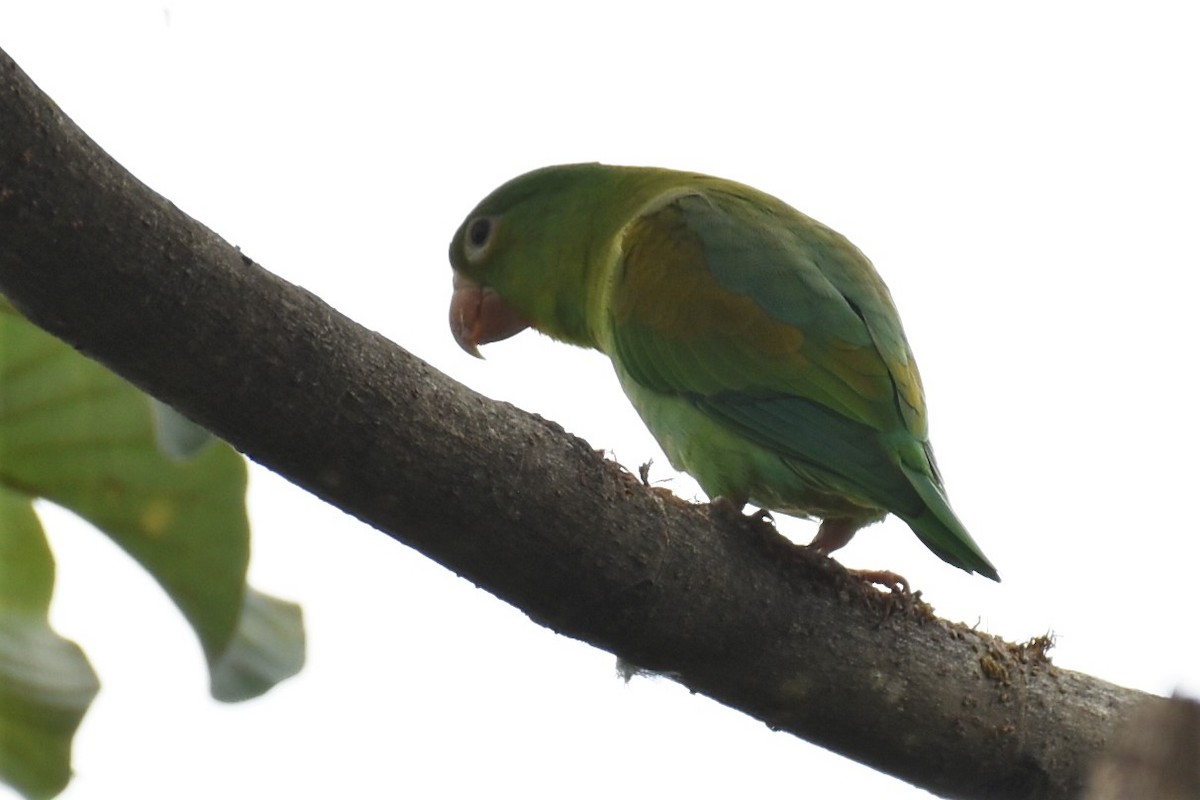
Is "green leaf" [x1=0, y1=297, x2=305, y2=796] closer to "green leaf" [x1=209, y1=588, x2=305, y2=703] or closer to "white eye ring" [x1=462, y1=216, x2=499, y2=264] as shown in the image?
"green leaf" [x1=209, y1=588, x2=305, y2=703]

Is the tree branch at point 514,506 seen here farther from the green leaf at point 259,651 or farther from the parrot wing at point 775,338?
the green leaf at point 259,651

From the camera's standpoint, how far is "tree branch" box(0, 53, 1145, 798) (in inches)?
82.8

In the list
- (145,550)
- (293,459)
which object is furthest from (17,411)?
(293,459)

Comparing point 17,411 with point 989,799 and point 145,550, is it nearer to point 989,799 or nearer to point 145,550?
point 145,550

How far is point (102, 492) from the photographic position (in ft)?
10.3

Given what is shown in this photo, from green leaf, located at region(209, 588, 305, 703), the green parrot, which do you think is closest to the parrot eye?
the green parrot

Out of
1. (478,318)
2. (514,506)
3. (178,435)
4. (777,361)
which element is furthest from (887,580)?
(478,318)

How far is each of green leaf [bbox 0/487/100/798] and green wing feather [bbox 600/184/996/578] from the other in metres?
1.84

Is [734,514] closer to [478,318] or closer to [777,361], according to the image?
[777,361]

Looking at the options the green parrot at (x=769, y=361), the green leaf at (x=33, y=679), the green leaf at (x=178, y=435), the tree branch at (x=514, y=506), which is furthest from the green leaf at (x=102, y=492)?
the green parrot at (x=769, y=361)

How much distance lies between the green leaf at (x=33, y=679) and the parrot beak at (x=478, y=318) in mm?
2499

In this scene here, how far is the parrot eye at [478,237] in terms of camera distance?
17.5 ft

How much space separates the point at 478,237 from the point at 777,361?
1914mm

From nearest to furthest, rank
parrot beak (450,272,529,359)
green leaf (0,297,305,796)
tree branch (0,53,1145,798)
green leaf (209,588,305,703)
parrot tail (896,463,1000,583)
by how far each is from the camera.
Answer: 1. tree branch (0,53,1145,798)
2. green leaf (0,297,305,796)
3. green leaf (209,588,305,703)
4. parrot tail (896,463,1000,583)
5. parrot beak (450,272,529,359)
